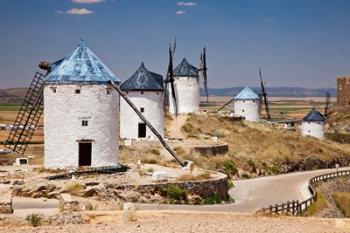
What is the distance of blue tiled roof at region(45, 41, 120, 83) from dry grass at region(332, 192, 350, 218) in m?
13.4

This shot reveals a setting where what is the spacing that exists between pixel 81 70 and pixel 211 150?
13.9 meters

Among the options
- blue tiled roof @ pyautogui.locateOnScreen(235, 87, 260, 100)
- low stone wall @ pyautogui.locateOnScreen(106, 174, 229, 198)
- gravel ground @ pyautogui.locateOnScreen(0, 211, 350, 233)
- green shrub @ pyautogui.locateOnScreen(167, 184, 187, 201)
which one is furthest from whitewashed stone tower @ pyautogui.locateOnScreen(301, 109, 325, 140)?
gravel ground @ pyautogui.locateOnScreen(0, 211, 350, 233)

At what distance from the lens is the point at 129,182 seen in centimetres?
2166

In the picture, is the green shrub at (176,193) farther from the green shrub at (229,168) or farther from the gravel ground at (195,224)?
the green shrub at (229,168)

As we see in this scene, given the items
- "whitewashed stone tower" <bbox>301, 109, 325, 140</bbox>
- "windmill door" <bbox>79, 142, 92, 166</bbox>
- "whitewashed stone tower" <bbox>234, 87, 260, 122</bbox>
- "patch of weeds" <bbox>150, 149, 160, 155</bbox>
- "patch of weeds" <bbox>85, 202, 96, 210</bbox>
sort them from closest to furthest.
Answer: "patch of weeds" <bbox>85, 202, 96, 210</bbox> → "windmill door" <bbox>79, 142, 92, 166</bbox> → "patch of weeds" <bbox>150, 149, 160, 155</bbox> → "whitewashed stone tower" <bbox>234, 87, 260, 122</bbox> → "whitewashed stone tower" <bbox>301, 109, 325, 140</bbox>

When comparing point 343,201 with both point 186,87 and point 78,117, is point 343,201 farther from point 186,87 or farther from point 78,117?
point 186,87

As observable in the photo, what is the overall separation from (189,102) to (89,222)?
34.8 m

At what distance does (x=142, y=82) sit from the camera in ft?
122

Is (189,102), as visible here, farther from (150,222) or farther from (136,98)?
(150,222)

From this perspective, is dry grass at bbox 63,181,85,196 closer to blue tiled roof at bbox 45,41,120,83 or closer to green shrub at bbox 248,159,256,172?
blue tiled roof at bbox 45,41,120,83

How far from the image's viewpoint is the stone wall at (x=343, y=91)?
283ft

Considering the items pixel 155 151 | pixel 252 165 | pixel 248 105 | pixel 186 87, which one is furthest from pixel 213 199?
pixel 248 105

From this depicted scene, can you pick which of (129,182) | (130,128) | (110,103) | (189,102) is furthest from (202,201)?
(189,102)

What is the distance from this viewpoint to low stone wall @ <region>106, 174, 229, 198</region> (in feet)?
69.4
